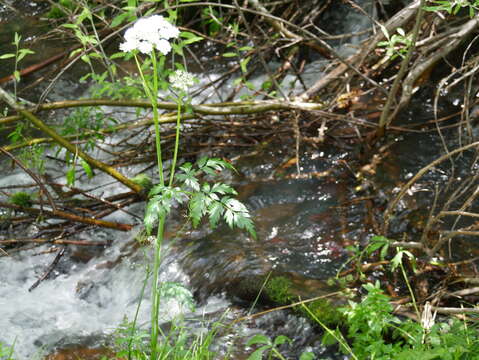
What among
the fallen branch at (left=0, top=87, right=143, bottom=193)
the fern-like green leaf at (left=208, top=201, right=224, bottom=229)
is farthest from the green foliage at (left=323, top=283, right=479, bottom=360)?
the fallen branch at (left=0, top=87, right=143, bottom=193)

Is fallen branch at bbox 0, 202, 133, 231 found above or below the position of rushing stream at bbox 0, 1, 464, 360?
above

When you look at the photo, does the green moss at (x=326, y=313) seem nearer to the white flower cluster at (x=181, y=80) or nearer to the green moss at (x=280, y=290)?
the green moss at (x=280, y=290)

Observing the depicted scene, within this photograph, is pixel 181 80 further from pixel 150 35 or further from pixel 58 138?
pixel 58 138

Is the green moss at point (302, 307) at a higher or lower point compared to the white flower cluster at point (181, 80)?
lower

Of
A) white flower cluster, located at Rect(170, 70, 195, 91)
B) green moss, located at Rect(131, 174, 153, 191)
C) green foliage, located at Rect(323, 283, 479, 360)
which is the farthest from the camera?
green moss, located at Rect(131, 174, 153, 191)

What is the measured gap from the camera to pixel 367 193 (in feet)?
13.1

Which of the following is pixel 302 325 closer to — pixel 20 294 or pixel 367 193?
pixel 367 193

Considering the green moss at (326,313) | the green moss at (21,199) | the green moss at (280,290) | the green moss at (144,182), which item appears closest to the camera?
the green moss at (326,313)

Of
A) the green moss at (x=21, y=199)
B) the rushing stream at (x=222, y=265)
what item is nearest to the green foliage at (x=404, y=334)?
the rushing stream at (x=222, y=265)

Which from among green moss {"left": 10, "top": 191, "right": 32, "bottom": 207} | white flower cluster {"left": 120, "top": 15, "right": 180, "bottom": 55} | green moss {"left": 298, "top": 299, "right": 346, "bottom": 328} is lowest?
green moss {"left": 298, "top": 299, "right": 346, "bottom": 328}

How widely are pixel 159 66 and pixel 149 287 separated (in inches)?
61.5

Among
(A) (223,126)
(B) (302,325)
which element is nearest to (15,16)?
(A) (223,126)

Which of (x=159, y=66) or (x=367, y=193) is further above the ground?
(x=159, y=66)

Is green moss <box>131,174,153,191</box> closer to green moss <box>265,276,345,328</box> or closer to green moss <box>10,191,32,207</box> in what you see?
green moss <box>10,191,32,207</box>
